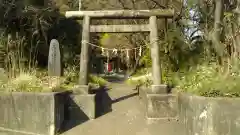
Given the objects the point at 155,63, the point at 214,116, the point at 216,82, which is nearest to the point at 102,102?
the point at 155,63

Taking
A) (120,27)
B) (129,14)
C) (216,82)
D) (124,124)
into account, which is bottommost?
(124,124)

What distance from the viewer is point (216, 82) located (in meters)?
6.43

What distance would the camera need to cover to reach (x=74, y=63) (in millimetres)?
12953

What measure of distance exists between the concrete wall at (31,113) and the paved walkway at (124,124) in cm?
51

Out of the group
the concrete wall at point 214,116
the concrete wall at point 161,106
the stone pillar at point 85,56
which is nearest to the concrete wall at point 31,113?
the stone pillar at point 85,56

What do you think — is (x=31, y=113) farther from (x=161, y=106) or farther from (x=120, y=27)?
(x=120, y=27)

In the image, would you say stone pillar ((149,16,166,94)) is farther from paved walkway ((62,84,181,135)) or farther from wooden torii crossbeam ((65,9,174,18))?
paved walkway ((62,84,181,135))

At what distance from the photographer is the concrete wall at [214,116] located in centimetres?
575

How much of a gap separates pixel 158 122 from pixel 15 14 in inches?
272

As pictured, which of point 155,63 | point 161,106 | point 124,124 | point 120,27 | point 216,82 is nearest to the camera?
point 216,82

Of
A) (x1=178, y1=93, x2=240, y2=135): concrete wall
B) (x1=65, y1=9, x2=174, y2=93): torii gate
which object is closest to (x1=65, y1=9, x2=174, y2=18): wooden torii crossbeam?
(x1=65, y1=9, x2=174, y2=93): torii gate

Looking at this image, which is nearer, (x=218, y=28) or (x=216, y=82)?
(x=216, y=82)

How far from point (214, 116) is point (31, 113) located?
417 cm

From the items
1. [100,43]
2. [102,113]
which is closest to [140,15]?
[102,113]
